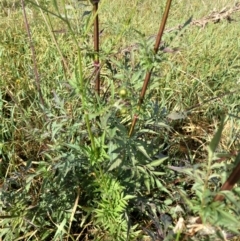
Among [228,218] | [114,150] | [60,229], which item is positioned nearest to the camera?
[228,218]

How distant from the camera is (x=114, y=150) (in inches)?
41.7

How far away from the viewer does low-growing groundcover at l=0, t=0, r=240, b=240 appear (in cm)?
95

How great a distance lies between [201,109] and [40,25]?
1.46 m

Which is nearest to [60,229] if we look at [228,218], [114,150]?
[114,150]

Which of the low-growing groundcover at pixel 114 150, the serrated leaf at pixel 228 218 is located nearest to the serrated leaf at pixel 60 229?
the low-growing groundcover at pixel 114 150

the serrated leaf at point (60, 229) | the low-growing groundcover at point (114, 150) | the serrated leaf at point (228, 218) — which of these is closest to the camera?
the serrated leaf at point (228, 218)

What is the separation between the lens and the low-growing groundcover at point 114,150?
95 centimetres

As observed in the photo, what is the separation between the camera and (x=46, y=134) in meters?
1.29

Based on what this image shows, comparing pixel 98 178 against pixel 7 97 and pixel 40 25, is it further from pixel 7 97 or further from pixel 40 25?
pixel 40 25

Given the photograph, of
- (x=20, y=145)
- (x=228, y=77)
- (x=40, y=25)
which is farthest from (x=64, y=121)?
(x=40, y=25)

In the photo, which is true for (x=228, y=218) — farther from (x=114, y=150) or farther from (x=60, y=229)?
(x=60, y=229)

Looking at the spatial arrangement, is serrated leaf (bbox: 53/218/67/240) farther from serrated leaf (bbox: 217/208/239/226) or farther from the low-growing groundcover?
serrated leaf (bbox: 217/208/239/226)

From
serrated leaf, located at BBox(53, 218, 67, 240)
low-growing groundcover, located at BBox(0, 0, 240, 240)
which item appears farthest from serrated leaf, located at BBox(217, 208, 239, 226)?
serrated leaf, located at BBox(53, 218, 67, 240)

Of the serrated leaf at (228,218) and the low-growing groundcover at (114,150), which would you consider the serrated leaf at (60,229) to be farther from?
the serrated leaf at (228,218)
